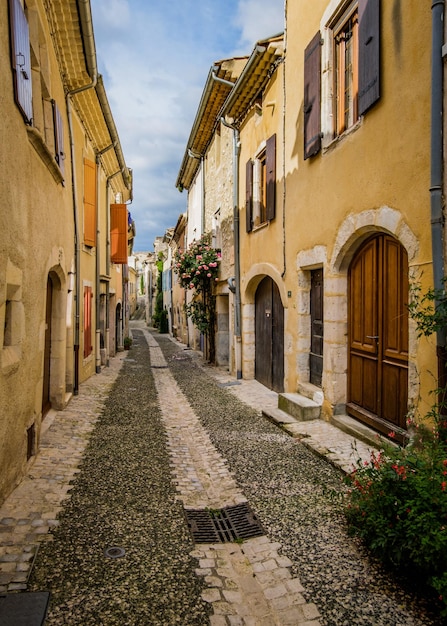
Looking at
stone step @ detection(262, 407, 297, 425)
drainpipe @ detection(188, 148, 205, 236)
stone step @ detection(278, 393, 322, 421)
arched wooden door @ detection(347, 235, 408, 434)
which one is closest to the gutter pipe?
drainpipe @ detection(188, 148, 205, 236)

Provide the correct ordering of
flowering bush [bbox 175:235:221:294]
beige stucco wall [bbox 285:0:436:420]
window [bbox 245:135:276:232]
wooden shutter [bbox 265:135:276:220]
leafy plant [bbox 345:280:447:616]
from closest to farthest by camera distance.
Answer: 1. leafy plant [bbox 345:280:447:616]
2. beige stucco wall [bbox 285:0:436:420]
3. wooden shutter [bbox 265:135:276:220]
4. window [bbox 245:135:276:232]
5. flowering bush [bbox 175:235:221:294]

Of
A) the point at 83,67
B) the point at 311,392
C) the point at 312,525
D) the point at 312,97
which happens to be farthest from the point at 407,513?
the point at 83,67

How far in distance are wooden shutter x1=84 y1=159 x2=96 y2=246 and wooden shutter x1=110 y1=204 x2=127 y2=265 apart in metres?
3.71

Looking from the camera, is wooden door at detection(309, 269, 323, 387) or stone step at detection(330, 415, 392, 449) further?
wooden door at detection(309, 269, 323, 387)

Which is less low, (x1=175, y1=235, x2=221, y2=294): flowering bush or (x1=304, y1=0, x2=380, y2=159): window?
(x1=304, y1=0, x2=380, y2=159): window

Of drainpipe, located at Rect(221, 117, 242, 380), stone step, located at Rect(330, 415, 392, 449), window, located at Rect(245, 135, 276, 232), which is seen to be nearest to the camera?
stone step, located at Rect(330, 415, 392, 449)

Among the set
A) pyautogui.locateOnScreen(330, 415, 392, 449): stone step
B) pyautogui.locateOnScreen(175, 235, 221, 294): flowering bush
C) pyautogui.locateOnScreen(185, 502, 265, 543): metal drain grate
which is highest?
pyautogui.locateOnScreen(175, 235, 221, 294): flowering bush

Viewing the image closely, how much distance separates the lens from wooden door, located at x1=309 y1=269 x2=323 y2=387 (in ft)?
22.3

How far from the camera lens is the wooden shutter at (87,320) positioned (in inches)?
386

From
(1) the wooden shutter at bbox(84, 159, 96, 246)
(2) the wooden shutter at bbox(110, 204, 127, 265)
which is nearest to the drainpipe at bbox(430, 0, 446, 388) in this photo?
(1) the wooden shutter at bbox(84, 159, 96, 246)

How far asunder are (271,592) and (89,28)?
682 cm

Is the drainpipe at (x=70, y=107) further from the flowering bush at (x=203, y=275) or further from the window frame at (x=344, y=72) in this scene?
the flowering bush at (x=203, y=275)

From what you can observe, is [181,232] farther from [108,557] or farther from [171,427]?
[108,557]

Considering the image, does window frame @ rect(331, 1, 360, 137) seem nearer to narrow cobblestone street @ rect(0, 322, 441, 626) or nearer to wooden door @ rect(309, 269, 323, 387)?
wooden door @ rect(309, 269, 323, 387)
